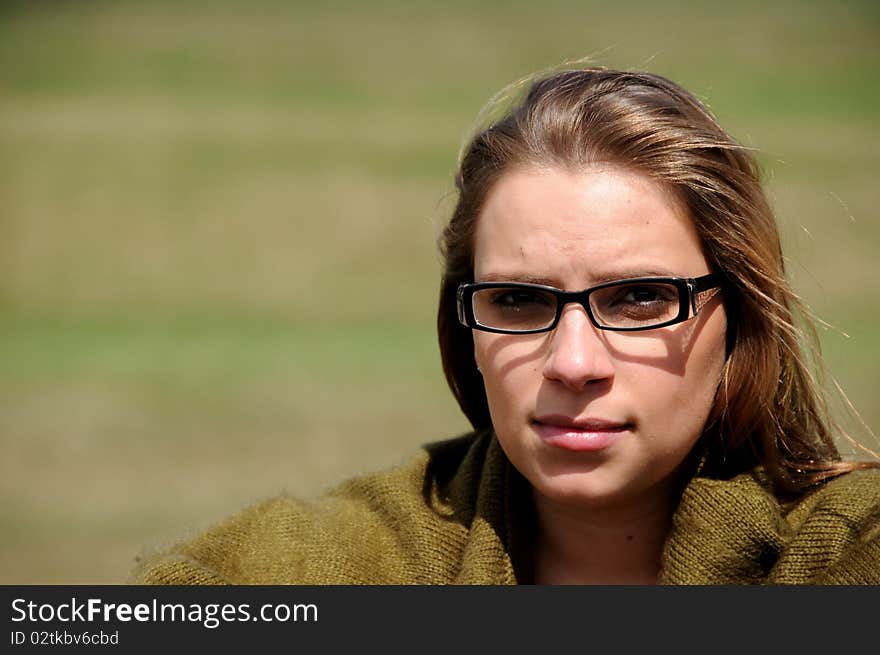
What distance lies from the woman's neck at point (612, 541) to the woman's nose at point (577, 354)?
389mm

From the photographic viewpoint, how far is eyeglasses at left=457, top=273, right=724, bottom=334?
2.46m

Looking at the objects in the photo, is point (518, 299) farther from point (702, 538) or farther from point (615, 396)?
point (702, 538)

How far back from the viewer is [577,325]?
2443 millimetres

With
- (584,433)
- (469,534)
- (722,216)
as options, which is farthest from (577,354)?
(469,534)

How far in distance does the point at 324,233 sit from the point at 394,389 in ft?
16.0

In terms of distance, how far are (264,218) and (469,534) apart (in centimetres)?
1172

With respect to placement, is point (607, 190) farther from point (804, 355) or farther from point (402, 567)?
point (402, 567)

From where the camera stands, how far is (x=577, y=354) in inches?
94.8

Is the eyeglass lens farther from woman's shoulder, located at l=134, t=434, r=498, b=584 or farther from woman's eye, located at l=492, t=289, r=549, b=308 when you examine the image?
woman's shoulder, located at l=134, t=434, r=498, b=584

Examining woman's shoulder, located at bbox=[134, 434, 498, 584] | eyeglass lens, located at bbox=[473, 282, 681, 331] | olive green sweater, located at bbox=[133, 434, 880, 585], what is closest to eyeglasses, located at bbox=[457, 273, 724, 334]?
eyeglass lens, located at bbox=[473, 282, 681, 331]

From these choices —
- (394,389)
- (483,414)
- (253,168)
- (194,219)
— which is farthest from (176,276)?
(483,414)

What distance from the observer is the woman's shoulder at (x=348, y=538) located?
2.74 meters

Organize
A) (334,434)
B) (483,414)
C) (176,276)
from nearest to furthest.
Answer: (483,414), (334,434), (176,276)

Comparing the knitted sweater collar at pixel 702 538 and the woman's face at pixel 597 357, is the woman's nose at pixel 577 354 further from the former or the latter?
the knitted sweater collar at pixel 702 538
